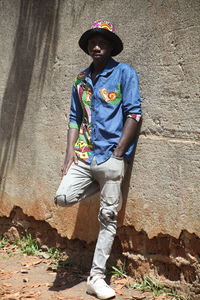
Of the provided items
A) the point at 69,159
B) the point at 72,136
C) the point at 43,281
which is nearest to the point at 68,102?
the point at 72,136

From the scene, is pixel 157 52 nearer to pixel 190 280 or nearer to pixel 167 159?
pixel 167 159

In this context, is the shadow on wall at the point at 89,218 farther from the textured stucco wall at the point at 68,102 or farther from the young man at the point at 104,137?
the young man at the point at 104,137

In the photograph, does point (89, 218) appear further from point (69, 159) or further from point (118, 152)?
point (118, 152)

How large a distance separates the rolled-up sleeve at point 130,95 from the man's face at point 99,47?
234mm

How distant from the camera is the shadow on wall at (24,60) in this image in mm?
5188

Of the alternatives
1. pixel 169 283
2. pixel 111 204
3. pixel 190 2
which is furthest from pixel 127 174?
pixel 190 2

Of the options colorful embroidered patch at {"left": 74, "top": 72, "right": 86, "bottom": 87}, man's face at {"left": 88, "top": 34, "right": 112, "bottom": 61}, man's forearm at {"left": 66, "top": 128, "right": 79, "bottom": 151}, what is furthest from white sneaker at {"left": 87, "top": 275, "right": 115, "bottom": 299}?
man's face at {"left": 88, "top": 34, "right": 112, "bottom": 61}

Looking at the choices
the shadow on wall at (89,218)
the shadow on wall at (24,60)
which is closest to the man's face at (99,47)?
the shadow on wall at (24,60)

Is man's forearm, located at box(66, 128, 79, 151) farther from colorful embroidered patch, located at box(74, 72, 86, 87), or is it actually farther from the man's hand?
colorful embroidered patch, located at box(74, 72, 86, 87)

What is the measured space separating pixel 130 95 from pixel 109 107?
0.69 ft

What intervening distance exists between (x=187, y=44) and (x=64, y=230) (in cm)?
229

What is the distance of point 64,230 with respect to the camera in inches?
196

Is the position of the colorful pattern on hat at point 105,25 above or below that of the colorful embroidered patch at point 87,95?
above

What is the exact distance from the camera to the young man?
4039 mm
